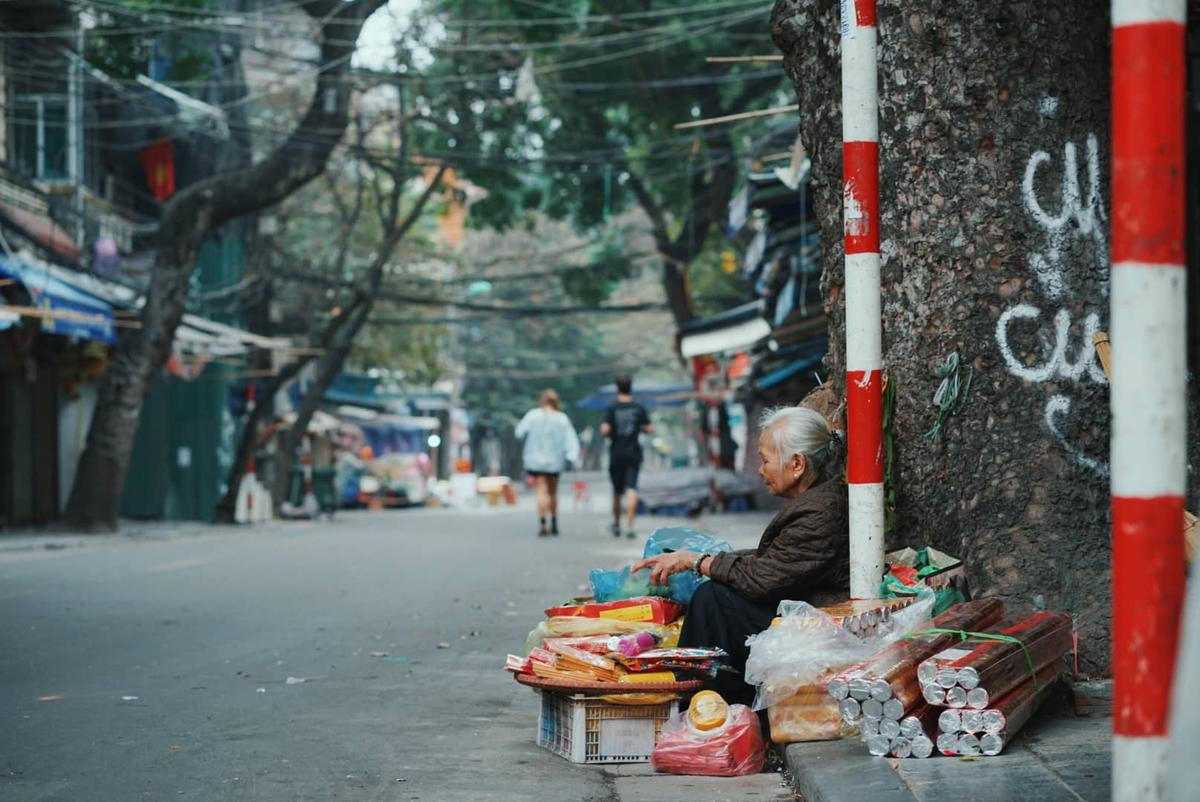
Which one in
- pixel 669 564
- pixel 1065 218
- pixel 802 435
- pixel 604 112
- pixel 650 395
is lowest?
pixel 669 564

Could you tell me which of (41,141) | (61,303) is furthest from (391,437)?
(61,303)

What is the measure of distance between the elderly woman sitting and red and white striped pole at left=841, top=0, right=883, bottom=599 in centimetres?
16

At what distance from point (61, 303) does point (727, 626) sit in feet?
52.4

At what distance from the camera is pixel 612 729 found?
19.0 ft

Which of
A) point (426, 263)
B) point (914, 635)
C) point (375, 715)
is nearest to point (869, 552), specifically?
point (914, 635)

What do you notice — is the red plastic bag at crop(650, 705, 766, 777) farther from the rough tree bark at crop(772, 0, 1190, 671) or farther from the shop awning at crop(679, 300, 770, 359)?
the shop awning at crop(679, 300, 770, 359)

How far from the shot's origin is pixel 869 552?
583 cm

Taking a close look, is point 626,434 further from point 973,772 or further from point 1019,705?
point 973,772

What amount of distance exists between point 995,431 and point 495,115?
24370 mm

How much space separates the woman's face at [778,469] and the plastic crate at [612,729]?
1020 millimetres

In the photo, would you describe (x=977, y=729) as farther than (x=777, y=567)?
No

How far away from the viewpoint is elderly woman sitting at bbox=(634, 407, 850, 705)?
5918 mm

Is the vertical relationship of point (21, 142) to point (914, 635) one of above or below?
above

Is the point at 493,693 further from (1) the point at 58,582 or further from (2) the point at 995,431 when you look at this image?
(1) the point at 58,582
